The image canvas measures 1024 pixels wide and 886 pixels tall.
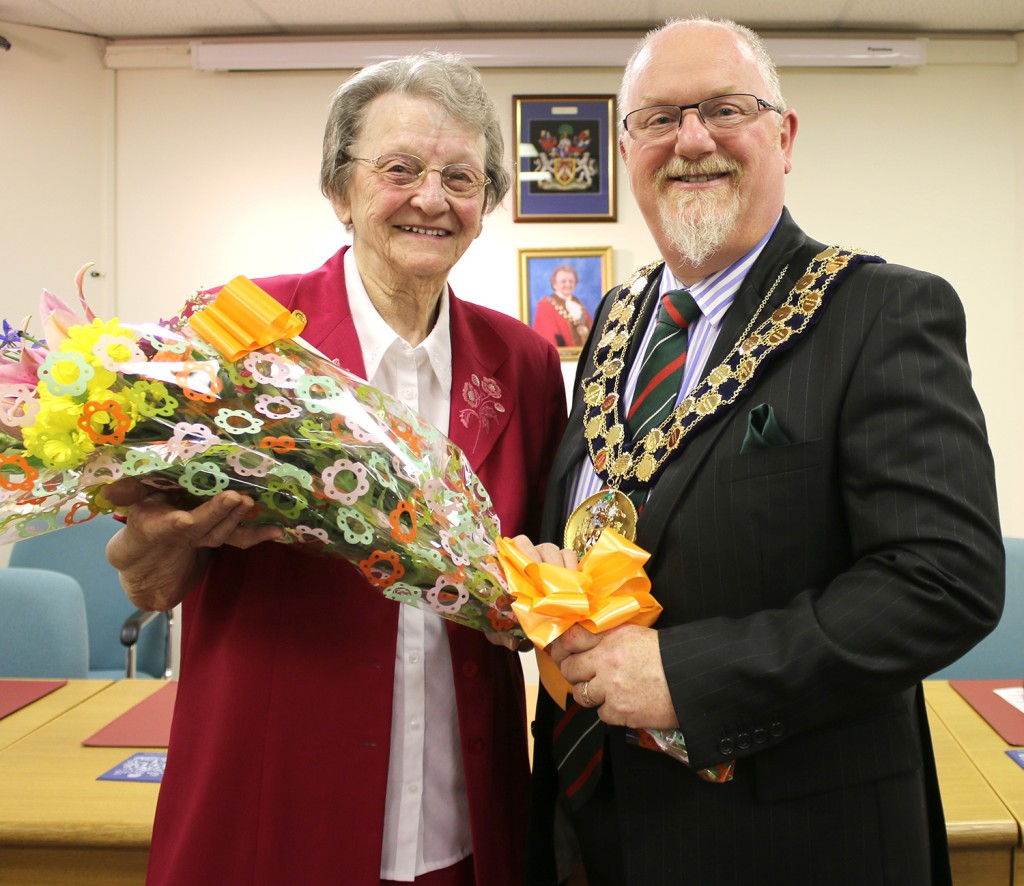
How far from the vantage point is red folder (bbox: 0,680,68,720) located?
2330 millimetres

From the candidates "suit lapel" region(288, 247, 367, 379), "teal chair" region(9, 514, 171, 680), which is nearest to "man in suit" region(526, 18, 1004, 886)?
"suit lapel" region(288, 247, 367, 379)

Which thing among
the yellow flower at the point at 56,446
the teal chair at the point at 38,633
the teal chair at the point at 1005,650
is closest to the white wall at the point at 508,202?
the teal chair at the point at 1005,650

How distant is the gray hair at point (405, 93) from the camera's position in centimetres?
156

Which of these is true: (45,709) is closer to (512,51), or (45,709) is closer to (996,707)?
(996,707)

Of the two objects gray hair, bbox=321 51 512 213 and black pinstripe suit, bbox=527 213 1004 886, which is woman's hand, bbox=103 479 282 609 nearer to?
black pinstripe suit, bbox=527 213 1004 886

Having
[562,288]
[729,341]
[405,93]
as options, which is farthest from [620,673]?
[562,288]

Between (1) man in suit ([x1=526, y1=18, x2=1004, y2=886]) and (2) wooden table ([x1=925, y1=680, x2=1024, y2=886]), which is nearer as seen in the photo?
(1) man in suit ([x1=526, y1=18, x2=1004, y2=886])

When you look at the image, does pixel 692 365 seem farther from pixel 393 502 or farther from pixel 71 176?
pixel 71 176

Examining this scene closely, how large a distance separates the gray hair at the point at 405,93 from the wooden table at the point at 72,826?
125 centimetres

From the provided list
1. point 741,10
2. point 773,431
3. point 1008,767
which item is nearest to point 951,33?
point 741,10

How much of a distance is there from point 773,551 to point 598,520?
0.27 meters

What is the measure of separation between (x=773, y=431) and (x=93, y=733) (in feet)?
5.79

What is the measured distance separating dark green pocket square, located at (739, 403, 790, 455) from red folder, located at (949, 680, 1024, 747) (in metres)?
1.29

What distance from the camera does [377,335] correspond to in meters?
1.59
